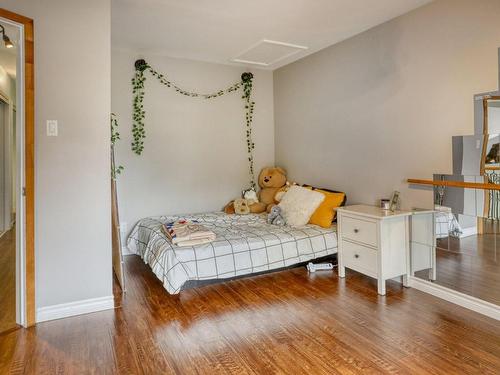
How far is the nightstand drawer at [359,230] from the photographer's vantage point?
293 cm

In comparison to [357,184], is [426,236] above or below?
below

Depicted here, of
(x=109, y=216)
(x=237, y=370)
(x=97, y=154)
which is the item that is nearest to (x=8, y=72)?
(x=97, y=154)

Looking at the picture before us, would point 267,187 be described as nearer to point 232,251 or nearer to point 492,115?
point 232,251

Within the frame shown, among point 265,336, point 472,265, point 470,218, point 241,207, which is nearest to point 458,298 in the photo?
point 472,265

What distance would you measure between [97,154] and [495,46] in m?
2.95

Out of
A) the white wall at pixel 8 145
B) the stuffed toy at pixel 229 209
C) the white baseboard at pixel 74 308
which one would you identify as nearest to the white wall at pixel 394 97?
the stuffed toy at pixel 229 209

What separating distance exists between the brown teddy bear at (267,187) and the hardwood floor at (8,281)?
2.34m

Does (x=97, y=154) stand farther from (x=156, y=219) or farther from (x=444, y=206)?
(x=444, y=206)

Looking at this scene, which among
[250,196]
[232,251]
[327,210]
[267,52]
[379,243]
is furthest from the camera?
[250,196]

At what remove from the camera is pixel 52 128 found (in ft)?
8.04

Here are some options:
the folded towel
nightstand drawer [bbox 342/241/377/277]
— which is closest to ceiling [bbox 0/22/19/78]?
the folded towel

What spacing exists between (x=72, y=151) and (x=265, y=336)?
1.86 metres

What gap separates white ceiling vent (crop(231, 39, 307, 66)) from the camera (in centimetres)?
386

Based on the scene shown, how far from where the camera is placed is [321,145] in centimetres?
420
